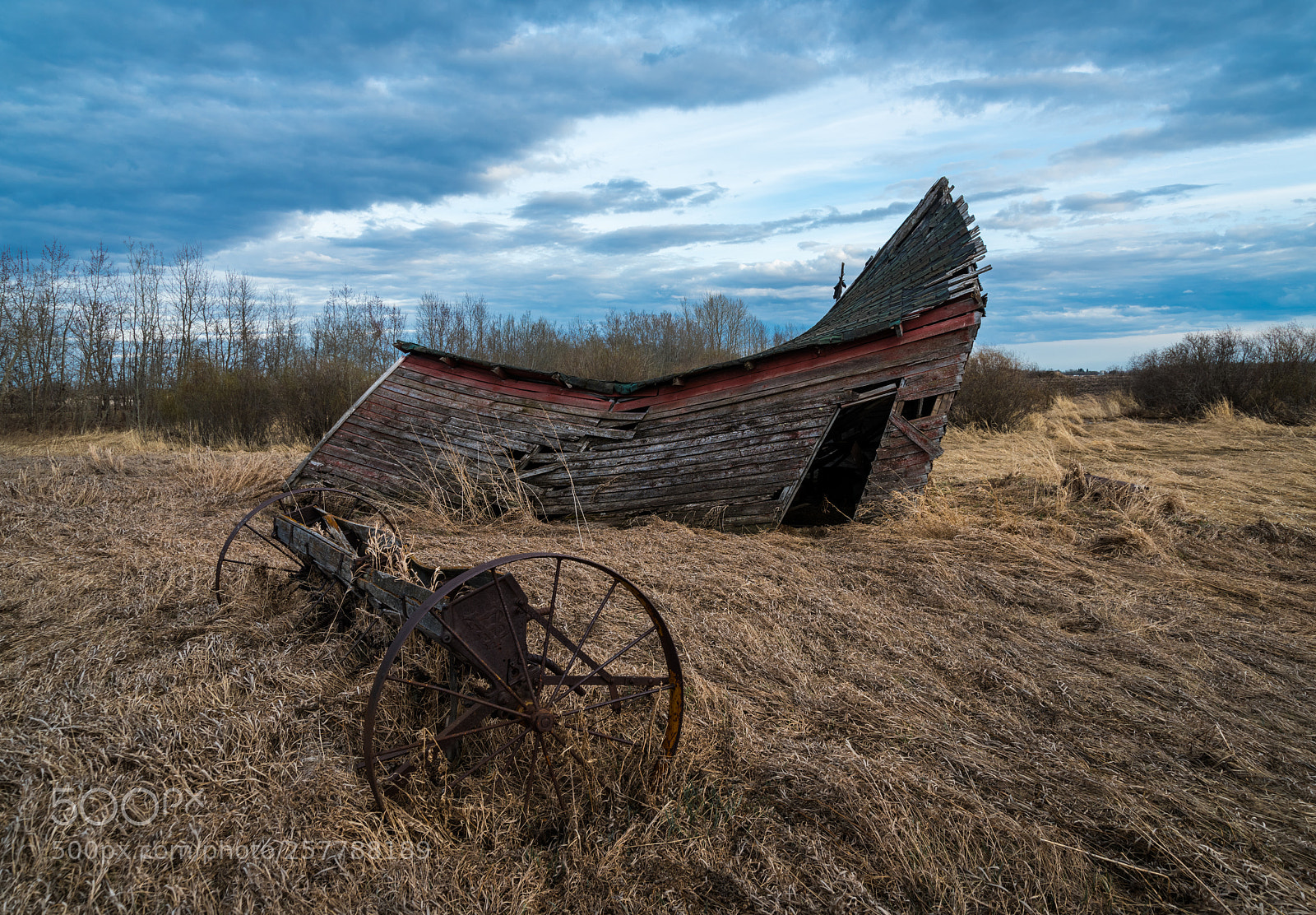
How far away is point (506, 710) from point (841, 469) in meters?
8.21

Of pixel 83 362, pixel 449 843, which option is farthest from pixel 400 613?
pixel 83 362

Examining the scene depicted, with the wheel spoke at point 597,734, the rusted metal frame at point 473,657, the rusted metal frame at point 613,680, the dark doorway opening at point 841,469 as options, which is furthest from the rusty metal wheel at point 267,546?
the dark doorway opening at point 841,469

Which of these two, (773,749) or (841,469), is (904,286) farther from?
(773,749)

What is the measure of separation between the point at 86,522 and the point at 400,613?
6162 mm

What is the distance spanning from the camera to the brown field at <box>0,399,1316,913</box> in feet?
7.77

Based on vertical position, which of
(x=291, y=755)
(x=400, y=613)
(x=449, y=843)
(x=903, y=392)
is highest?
(x=903, y=392)

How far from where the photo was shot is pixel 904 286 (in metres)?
9.18

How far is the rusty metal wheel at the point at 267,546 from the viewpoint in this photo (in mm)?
4707

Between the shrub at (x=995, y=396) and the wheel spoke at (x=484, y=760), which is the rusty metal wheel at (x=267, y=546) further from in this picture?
the shrub at (x=995, y=396)

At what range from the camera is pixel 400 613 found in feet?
9.72

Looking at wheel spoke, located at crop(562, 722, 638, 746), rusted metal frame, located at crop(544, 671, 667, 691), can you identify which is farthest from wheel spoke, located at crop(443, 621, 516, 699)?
wheel spoke, located at crop(562, 722, 638, 746)

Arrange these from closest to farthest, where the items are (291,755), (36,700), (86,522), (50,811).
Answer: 1. (50,811)
2. (291,755)
3. (36,700)
4. (86,522)

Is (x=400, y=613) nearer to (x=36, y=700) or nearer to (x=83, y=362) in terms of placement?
(x=36, y=700)

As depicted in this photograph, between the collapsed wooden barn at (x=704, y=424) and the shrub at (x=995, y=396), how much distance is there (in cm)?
926
